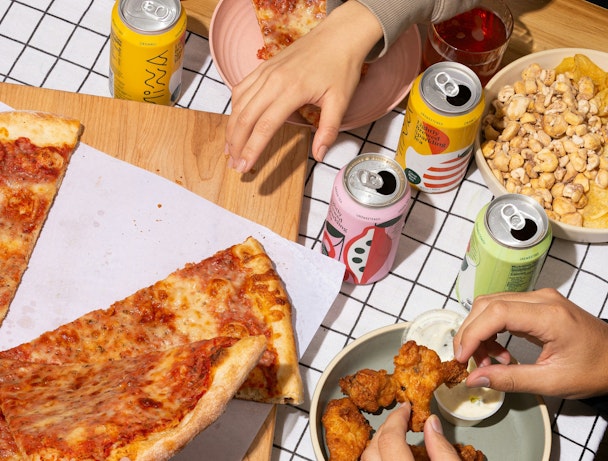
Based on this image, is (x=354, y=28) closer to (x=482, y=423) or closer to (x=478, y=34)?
(x=478, y=34)

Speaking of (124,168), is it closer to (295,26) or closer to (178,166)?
(178,166)

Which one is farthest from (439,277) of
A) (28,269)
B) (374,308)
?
(28,269)

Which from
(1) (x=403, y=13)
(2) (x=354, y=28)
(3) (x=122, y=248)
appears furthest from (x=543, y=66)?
(3) (x=122, y=248)

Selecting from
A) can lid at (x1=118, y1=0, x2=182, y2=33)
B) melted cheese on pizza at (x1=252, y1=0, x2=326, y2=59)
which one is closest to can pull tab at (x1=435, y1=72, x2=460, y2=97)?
melted cheese on pizza at (x1=252, y1=0, x2=326, y2=59)

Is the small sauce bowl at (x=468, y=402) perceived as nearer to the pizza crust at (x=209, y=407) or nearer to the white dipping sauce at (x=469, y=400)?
the white dipping sauce at (x=469, y=400)

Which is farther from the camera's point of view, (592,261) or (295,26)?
(295,26)

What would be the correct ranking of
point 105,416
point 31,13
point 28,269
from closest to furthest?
point 105,416
point 28,269
point 31,13

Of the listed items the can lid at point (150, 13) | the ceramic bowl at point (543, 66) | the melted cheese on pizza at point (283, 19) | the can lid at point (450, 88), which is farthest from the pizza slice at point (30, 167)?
the ceramic bowl at point (543, 66)
